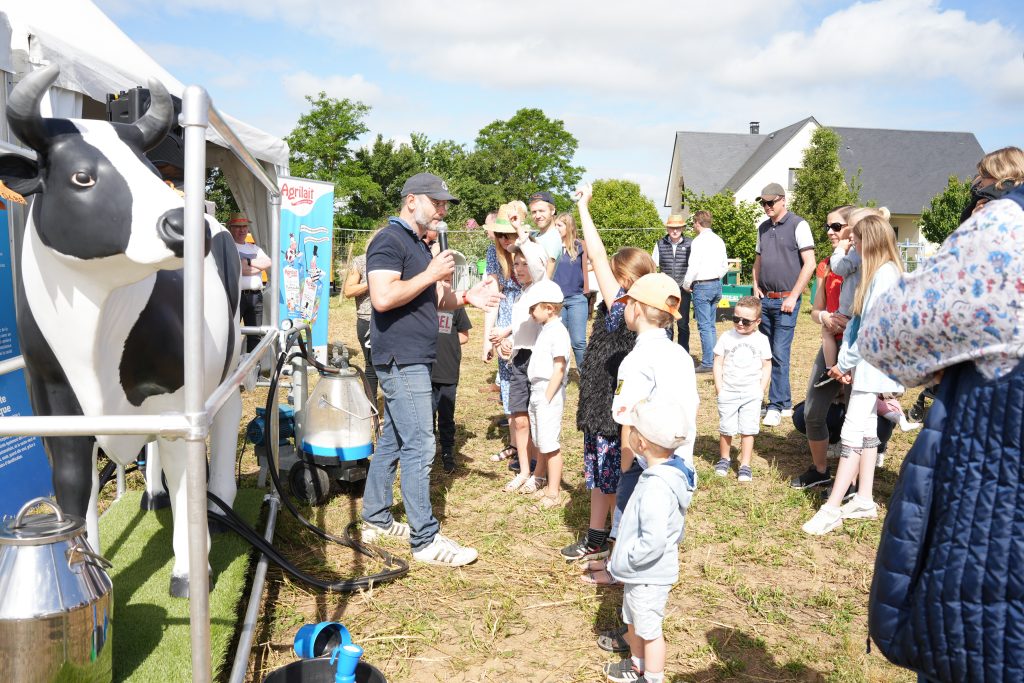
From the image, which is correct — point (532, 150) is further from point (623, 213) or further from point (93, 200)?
point (93, 200)

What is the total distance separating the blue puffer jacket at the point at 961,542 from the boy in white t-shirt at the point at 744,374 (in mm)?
3698

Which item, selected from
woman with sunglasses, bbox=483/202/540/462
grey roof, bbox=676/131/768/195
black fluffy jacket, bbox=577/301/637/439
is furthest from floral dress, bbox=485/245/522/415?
grey roof, bbox=676/131/768/195

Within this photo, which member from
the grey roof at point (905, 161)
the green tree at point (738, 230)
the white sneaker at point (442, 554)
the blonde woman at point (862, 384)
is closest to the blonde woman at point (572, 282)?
the blonde woman at point (862, 384)

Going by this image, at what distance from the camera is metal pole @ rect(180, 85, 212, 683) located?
1608mm

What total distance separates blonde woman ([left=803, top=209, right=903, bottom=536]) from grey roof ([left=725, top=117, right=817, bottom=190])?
42.3m

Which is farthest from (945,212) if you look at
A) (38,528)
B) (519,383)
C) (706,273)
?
(38,528)

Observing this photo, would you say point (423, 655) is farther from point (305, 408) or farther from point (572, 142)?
point (572, 142)

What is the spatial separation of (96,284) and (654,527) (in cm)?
204

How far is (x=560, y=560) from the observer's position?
404cm

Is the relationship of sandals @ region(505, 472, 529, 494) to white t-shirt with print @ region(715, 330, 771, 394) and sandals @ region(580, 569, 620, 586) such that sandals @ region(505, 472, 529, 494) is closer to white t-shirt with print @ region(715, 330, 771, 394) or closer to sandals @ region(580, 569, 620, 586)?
sandals @ region(580, 569, 620, 586)

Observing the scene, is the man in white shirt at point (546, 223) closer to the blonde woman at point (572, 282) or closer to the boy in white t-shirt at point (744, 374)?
the blonde woman at point (572, 282)

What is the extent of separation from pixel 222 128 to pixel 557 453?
3.22m

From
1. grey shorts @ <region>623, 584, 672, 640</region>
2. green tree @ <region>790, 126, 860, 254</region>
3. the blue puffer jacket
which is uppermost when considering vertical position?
green tree @ <region>790, 126, 860, 254</region>

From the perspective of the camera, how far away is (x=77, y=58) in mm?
5000
